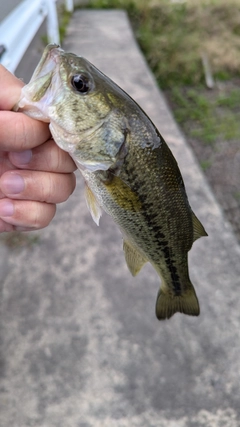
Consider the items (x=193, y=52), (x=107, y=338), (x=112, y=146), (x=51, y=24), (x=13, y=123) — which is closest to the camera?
(x=13, y=123)

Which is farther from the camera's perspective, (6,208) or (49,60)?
(6,208)

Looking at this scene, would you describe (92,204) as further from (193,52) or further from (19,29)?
(193,52)

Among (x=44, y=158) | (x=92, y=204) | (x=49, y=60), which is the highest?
(x=49, y=60)

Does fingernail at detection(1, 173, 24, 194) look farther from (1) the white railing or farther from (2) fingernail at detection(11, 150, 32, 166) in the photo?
(1) the white railing

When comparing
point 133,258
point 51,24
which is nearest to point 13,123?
point 133,258

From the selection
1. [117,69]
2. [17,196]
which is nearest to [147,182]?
[17,196]

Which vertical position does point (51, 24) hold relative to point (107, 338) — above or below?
above

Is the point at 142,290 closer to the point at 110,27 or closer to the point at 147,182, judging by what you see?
the point at 147,182
